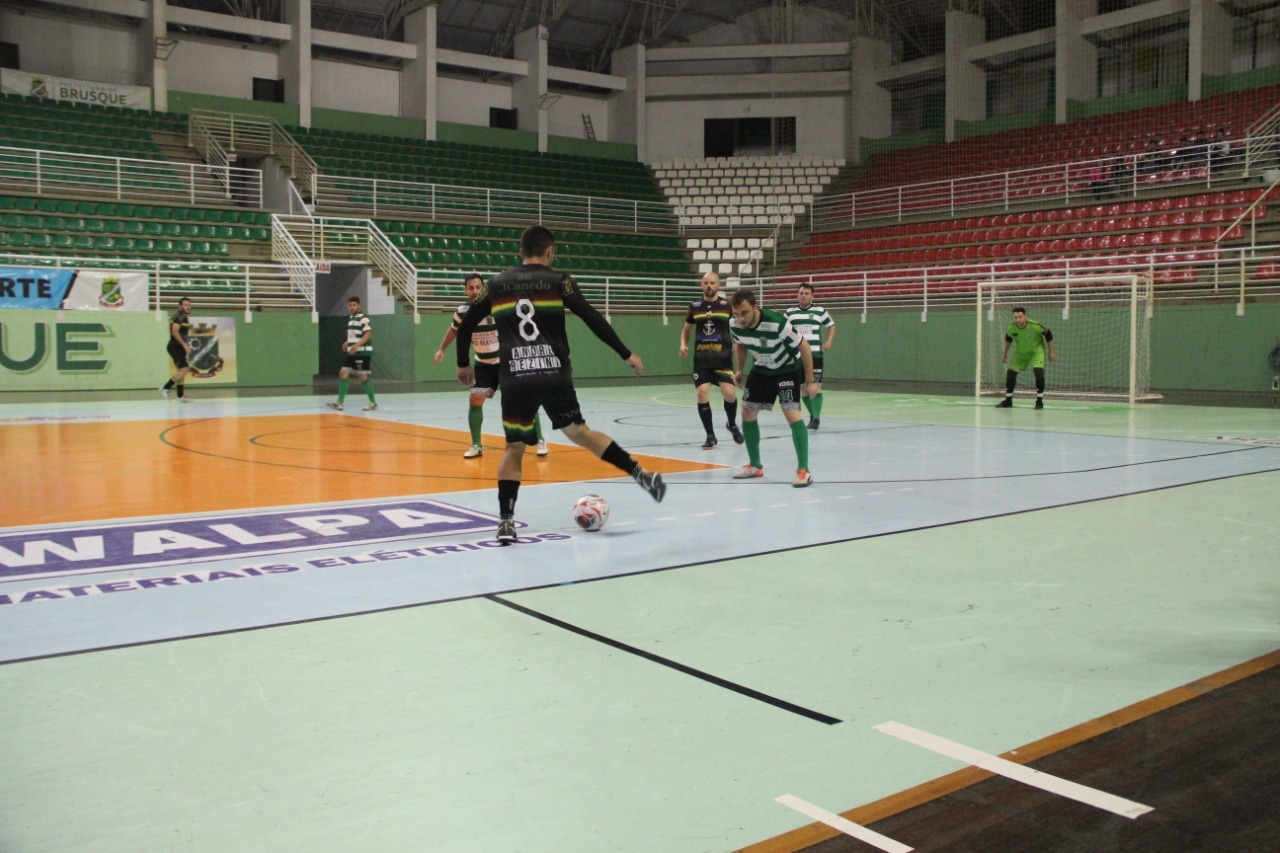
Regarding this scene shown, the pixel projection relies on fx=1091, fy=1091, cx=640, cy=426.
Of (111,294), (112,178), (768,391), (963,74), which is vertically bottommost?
(768,391)

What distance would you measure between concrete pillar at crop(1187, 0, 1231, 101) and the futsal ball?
3054 centimetres

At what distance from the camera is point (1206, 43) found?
3119cm

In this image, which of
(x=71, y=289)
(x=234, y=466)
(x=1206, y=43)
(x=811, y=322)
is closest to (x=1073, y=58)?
(x=1206, y=43)

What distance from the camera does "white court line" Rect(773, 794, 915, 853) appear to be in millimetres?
2709

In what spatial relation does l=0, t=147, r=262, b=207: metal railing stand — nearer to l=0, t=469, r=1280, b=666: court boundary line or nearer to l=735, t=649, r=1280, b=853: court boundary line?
l=0, t=469, r=1280, b=666: court boundary line

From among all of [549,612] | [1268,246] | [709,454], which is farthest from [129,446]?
[1268,246]

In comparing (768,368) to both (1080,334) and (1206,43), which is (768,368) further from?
(1206,43)

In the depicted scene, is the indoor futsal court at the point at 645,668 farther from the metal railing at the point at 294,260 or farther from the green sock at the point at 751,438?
the metal railing at the point at 294,260

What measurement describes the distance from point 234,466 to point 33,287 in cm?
1434

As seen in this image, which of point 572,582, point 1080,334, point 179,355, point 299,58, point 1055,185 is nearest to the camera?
point 572,582

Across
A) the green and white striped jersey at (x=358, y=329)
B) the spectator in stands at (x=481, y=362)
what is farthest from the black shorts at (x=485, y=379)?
the green and white striped jersey at (x=358, y=329)

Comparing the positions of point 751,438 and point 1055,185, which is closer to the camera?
point 751,438

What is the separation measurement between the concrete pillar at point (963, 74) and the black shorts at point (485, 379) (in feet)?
99.2

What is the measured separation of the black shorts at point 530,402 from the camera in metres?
6.84
